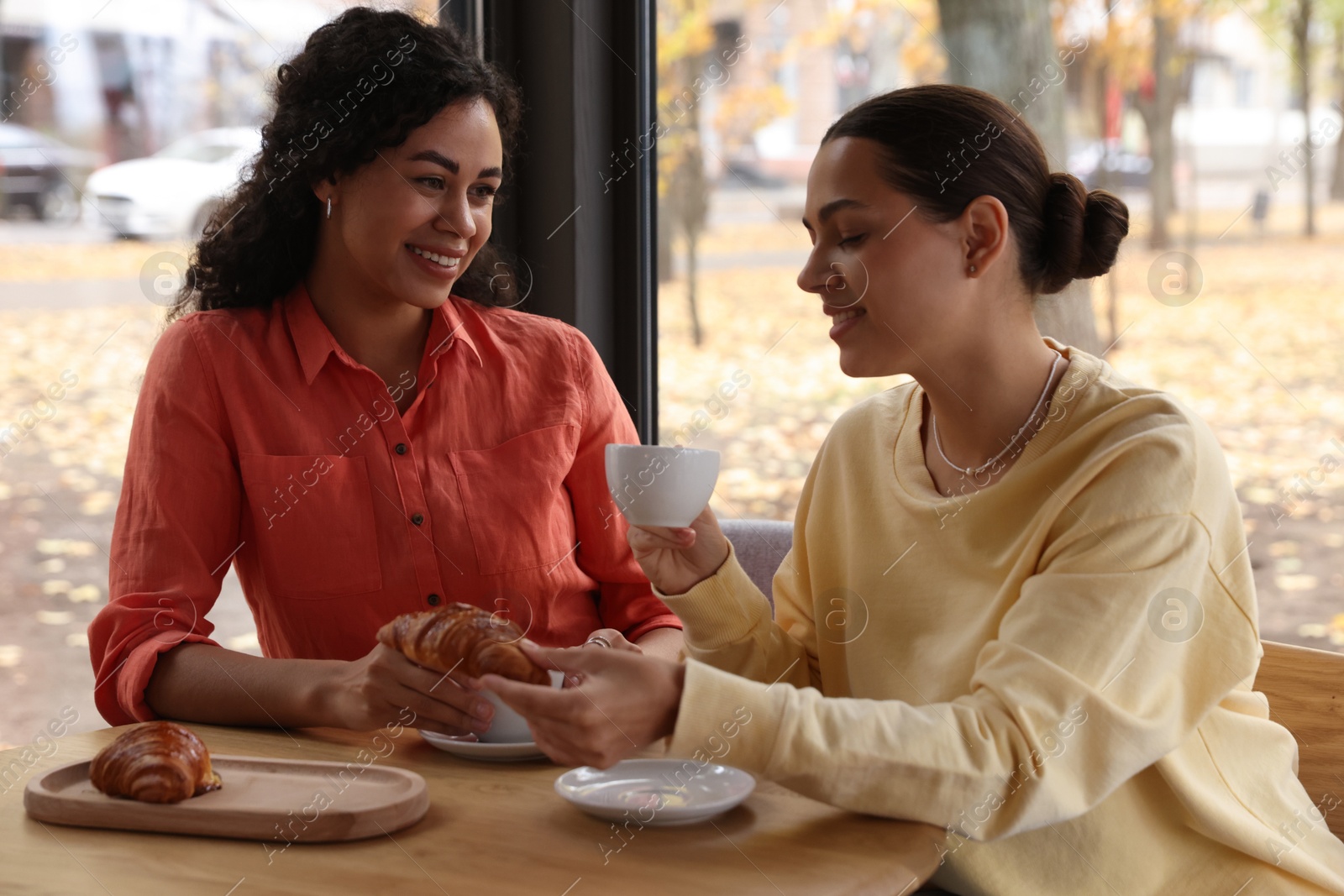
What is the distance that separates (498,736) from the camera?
1.48 meters

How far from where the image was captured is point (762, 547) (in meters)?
2.16

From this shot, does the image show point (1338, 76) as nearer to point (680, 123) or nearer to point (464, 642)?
point (680, 123)

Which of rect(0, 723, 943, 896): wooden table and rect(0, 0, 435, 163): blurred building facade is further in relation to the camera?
rect(0, 0, 435, 163): blurred building facade

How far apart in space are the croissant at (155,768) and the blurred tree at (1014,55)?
203 centimetres

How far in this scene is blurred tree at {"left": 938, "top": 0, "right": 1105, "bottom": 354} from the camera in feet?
8.96

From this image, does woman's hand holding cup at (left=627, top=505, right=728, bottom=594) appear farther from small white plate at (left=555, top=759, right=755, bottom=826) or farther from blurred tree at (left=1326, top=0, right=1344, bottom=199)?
blurred tree at (left=1326, top=0, right=1344, bottom=199)

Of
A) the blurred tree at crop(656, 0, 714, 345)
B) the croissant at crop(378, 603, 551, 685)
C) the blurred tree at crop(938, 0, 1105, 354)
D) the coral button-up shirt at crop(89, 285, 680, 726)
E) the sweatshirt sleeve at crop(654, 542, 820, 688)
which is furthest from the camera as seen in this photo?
the blurred tree at crop(656, 0, 714, 345)

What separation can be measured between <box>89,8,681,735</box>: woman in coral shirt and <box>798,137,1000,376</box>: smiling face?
553mm

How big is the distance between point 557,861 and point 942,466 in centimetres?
77

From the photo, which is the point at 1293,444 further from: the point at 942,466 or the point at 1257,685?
the point at 942,466

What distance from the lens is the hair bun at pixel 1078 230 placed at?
1.57 metres

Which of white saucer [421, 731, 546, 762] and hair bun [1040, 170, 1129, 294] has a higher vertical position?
hair bun [1040, 170, 1129, 294]

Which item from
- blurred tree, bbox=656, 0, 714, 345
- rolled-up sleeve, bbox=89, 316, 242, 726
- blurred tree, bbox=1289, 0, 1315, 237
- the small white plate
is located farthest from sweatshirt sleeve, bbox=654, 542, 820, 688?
blurred tree, bbox=1289, 0, 1315, 237

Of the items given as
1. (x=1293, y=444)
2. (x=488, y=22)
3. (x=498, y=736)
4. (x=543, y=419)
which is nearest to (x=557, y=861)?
(x=498, y=736)
